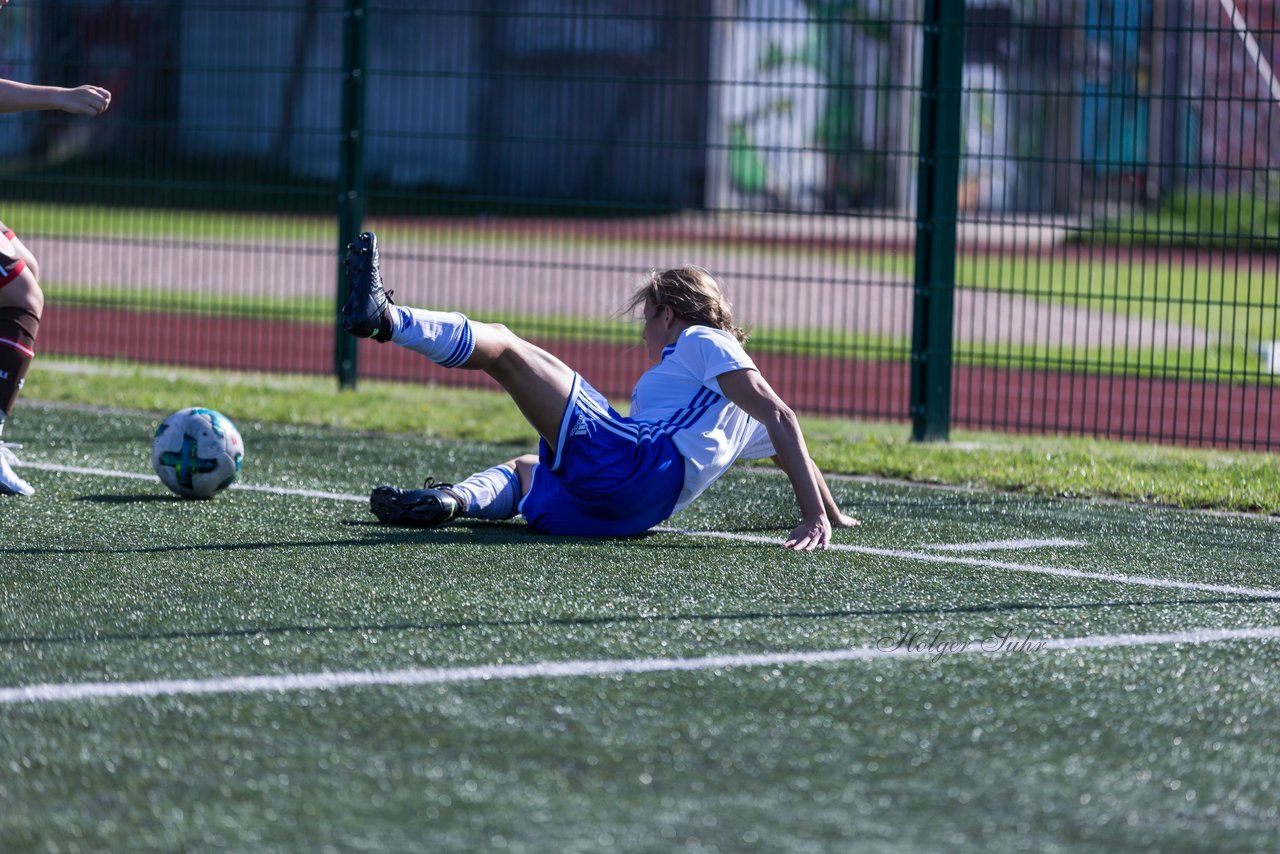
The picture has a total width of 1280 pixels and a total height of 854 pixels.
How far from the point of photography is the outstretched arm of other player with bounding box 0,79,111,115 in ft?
20.3

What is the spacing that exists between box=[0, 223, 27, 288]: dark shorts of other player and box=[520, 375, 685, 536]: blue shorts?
7.16ft

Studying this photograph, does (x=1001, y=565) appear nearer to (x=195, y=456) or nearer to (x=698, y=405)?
(x=698, y=405)

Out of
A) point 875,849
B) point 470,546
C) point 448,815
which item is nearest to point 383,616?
point 470,546

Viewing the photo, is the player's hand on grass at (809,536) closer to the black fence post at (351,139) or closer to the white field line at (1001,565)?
the white field line at (1001,565)

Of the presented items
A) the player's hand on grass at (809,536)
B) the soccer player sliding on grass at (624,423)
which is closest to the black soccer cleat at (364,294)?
the soccer player sliding on grass at (624,423)

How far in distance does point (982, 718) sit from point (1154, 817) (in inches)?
26.5

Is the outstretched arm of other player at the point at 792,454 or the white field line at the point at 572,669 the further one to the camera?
the outstretched arm of other player at the point at 792,454

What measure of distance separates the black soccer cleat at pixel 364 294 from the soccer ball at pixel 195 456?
1331mm

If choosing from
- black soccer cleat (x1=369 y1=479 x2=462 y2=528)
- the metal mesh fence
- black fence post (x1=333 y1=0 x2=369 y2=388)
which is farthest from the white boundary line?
black fence post (x1=333 y1=0 x2=369 y2=388)

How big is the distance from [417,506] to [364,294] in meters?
0.90

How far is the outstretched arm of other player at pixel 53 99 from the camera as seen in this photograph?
6.19m

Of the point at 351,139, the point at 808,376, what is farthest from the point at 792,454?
the point at 808,376

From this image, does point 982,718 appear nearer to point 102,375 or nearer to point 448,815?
point 448,815

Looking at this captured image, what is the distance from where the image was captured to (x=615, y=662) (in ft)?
13.9
